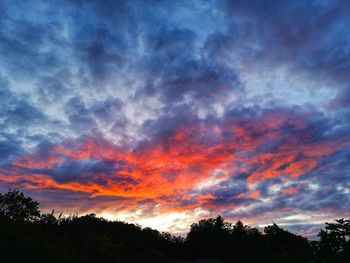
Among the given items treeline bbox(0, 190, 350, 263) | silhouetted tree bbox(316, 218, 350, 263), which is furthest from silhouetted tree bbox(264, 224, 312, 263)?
silhouetted tree bbox(316, 218, 350, 263)

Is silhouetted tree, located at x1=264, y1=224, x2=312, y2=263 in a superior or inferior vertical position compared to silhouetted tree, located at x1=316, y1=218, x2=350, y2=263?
superior

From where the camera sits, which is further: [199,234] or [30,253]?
[199,234]

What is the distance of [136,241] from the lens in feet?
90.5

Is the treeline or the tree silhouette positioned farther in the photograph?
the tree silhouette

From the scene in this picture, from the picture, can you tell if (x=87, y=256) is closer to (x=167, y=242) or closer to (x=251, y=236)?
(x=167, y=242)

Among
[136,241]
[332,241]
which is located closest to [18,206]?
[136,241]

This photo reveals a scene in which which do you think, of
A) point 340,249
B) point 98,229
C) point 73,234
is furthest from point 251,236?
point 340,249

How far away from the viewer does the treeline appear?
43.2 ft

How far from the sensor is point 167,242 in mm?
30203

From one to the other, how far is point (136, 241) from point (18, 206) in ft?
36.8

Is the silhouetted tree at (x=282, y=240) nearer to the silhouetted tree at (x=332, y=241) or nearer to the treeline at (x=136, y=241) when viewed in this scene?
the treeline at (x=136, y=241)

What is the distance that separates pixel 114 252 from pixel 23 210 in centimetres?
1364

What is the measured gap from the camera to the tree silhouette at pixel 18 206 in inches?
1141

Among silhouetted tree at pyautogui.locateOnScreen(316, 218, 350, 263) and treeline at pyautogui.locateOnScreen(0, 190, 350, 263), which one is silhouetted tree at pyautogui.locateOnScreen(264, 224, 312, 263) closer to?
treeline at pyautogui.locateOnScreen(0, 190, 350, 263)
